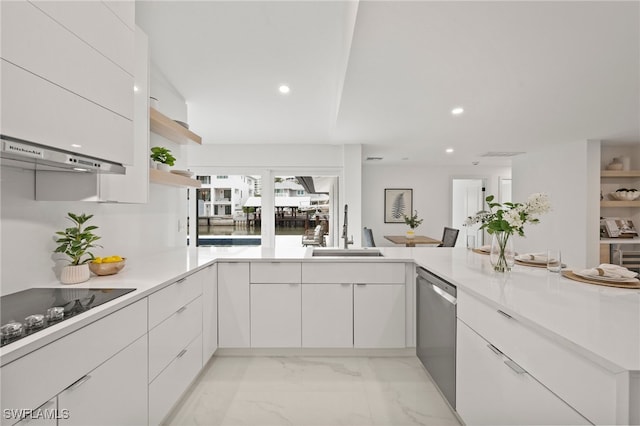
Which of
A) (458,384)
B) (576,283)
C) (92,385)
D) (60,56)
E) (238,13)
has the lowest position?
(458,384)

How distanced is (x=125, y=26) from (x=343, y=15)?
1290 millimetres

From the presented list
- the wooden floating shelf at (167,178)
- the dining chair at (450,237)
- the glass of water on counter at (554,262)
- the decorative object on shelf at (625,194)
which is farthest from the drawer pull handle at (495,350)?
the decorative object on shelf at (625,194)

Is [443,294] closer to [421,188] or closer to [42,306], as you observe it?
[42,306]

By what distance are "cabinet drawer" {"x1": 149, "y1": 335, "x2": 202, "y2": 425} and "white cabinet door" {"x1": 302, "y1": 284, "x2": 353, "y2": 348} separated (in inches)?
32.9

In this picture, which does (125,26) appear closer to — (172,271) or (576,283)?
(172,271)

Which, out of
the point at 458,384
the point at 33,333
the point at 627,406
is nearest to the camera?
the point at 627,406

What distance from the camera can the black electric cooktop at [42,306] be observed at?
933mm

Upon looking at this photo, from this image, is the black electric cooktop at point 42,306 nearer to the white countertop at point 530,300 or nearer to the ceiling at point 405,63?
the white countertop at point 530,300

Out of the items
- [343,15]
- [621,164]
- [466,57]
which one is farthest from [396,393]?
[621,164]

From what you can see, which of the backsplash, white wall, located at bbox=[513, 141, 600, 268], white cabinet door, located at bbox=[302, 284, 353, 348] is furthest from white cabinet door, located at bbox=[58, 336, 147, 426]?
white wall, located at bbox=[513, 141, 600, 268]

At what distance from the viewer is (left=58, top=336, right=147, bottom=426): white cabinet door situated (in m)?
1.06

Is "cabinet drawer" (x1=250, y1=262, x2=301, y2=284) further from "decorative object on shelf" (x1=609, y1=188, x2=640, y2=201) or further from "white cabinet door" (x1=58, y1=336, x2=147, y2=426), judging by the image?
"decorative object on shelf" (x1=609, y1=188, x2=640, y2=201)

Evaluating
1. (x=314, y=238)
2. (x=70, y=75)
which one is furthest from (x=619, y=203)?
(x=70, y=75)

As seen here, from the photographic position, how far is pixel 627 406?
76 cm
